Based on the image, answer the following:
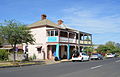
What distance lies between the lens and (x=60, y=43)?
117 feet

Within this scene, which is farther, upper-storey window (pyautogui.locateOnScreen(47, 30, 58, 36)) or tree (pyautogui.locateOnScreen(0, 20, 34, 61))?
upper-storey window (pyautogui.locateOnScreen(47, 30, 58, 36))

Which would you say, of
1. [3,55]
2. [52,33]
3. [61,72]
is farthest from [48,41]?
[61,72]

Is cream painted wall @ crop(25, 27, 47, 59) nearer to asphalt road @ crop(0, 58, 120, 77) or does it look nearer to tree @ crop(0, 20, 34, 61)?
tree @ crop(0, 20, 34, 61)

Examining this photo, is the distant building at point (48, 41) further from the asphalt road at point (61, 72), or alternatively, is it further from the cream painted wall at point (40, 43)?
the asphalt road at point (61, 72)

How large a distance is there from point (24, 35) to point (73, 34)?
17.8 metres

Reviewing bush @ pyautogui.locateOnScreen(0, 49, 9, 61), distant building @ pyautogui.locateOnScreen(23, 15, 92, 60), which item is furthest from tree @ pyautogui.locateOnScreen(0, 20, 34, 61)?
distant building @ pyautogui.locateOnScreen(23, 15, 92, 60)

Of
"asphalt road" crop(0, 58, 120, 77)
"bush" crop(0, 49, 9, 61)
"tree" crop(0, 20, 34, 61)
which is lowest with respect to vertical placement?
"asphalt road" crop(0, 58, 120, 77)

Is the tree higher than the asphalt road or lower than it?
higher

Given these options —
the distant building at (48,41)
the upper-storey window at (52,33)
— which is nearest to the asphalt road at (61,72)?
the distant building at (48,41)

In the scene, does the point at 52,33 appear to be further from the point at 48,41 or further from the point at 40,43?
the point at 40,43

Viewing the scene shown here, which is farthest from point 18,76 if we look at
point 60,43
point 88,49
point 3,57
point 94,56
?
point 88,49

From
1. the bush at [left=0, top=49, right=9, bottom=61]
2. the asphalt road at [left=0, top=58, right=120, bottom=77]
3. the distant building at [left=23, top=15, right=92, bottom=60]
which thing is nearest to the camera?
the asphalt road at [left=0, top=58, right=120, bottom=77]

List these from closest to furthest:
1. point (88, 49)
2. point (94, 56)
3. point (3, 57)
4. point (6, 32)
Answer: point (6, 32) < point (3, 57) < point (94, 56) < point (88, 49)

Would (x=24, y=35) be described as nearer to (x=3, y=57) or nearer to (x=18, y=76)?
(x=3, y=57)
